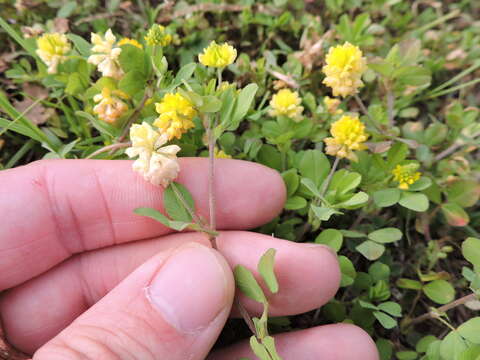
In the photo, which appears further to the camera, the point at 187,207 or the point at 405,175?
the point at 405,175

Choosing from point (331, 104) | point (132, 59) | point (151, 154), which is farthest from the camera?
point (331, 104)

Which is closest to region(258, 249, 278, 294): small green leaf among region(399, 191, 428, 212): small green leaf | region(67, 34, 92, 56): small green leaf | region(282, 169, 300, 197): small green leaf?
region(282, 169, 300, 197): small green leaf

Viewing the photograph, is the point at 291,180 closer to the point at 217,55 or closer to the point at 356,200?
the point at 356,200

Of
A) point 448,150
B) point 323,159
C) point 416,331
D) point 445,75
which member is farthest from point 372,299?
point 445,75

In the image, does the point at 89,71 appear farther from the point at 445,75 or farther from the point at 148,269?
the point at 445,75

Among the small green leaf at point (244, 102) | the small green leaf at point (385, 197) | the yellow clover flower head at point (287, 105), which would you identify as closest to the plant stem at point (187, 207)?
the small green leaf at point (244, 102)

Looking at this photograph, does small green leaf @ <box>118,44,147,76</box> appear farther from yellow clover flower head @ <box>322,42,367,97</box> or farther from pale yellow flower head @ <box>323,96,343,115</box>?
pale yellow flower head @ <box>323,96,343,115</box>

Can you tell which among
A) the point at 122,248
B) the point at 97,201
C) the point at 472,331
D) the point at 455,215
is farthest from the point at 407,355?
the point at 97,201
